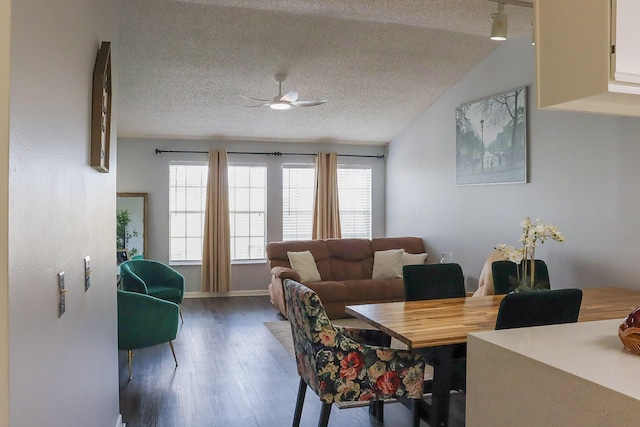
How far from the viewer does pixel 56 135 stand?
4.98ft

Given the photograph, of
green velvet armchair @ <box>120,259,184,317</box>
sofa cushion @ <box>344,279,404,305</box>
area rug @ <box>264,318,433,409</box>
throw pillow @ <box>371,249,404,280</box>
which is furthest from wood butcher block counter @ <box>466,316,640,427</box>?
throw pillow @ <box>371,249,404,280</box>

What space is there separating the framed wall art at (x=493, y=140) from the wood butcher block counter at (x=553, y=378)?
4058mm

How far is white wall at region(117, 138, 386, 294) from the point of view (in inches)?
314

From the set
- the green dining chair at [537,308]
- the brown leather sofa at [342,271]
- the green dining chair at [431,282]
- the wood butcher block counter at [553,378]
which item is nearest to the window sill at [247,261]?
the brown leather sofa at [342,271]

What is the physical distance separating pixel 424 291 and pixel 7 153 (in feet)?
10.3

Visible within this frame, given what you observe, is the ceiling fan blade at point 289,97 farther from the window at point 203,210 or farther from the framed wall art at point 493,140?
the window at point 203,210

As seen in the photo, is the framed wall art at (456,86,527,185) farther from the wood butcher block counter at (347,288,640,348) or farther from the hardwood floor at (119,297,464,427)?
the hardwood floor at (119,297,464,427)

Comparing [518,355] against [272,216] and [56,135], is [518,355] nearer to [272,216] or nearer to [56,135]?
[56,135]

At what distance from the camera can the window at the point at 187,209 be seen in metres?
8.21

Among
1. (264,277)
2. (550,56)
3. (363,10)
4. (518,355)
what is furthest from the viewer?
(264,277)

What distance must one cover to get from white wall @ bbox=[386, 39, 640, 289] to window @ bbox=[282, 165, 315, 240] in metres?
1.88

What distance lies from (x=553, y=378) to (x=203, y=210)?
7.39m

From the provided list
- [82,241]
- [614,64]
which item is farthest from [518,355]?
[82,241]

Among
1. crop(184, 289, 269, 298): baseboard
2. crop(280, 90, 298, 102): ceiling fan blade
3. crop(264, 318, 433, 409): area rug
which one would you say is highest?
crop(280, 90, 298, 102): ceiling fan blade
